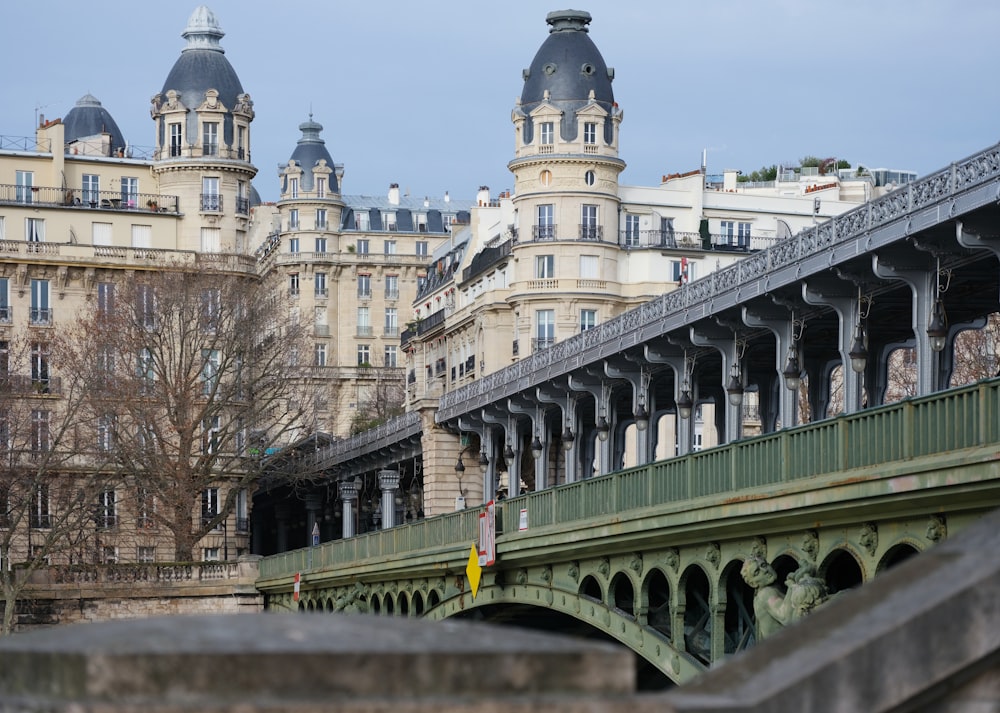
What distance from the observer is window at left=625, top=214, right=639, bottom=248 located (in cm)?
9300

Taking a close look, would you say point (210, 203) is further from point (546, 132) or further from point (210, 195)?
point (546, 132)

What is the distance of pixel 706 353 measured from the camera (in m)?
56.0

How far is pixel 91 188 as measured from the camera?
100500 millimetres

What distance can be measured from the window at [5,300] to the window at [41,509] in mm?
12599

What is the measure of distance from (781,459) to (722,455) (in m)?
2.26

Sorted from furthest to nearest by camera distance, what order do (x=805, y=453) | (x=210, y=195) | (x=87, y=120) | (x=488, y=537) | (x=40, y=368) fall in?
(x=87, y=120), (x=210, y=195), (x=40, y=368), (x=488, y=537), (x=805, y=453)

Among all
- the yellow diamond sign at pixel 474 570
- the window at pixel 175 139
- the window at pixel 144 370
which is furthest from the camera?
the window at pixel 175 139

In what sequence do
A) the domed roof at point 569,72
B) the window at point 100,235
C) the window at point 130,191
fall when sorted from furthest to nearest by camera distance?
the window at point 130,191 < the window at point 100,235 < the domed roof at point 569,72

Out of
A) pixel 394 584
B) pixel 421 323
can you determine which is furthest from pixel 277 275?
pixel 394 584

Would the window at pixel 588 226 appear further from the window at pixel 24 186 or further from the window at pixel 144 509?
the window at pixel 24 186

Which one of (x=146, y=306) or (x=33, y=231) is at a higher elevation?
(x=33, y=231)

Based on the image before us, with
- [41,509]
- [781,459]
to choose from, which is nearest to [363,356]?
[41,509]

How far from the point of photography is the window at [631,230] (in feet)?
305

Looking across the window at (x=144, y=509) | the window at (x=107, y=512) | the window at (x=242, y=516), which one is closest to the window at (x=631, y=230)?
the window at (x=242, y=516)
